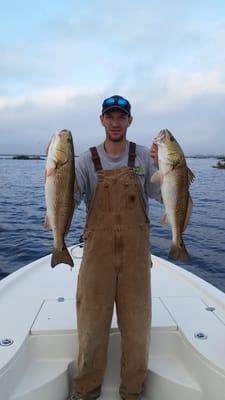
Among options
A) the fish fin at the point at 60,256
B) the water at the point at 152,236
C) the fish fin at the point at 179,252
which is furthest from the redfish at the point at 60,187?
the water at the point at 152,236

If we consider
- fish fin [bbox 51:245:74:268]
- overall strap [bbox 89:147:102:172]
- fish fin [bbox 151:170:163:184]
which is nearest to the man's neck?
→ overall strap [bbox 89:147:102:172]

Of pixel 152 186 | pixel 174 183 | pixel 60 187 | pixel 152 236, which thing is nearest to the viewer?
pixel 60 187

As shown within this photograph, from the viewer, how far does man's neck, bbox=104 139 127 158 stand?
12.0 ft

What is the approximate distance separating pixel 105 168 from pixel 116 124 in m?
0.40

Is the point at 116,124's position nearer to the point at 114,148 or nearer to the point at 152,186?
the point at 114,148

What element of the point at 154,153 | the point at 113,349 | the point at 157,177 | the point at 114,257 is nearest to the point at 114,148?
the point at 154,153

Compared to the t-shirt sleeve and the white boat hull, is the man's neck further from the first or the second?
the white boat hull

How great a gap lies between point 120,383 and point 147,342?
495mm

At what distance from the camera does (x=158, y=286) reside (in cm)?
540

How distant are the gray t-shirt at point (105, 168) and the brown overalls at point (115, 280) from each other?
6 cm

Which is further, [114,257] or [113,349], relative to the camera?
[113,349]

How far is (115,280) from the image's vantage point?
141 inches

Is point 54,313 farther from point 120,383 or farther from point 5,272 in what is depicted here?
point 5,272

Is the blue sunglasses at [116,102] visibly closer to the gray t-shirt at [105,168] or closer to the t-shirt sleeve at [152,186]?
the gray t-shirt at [105,168]
